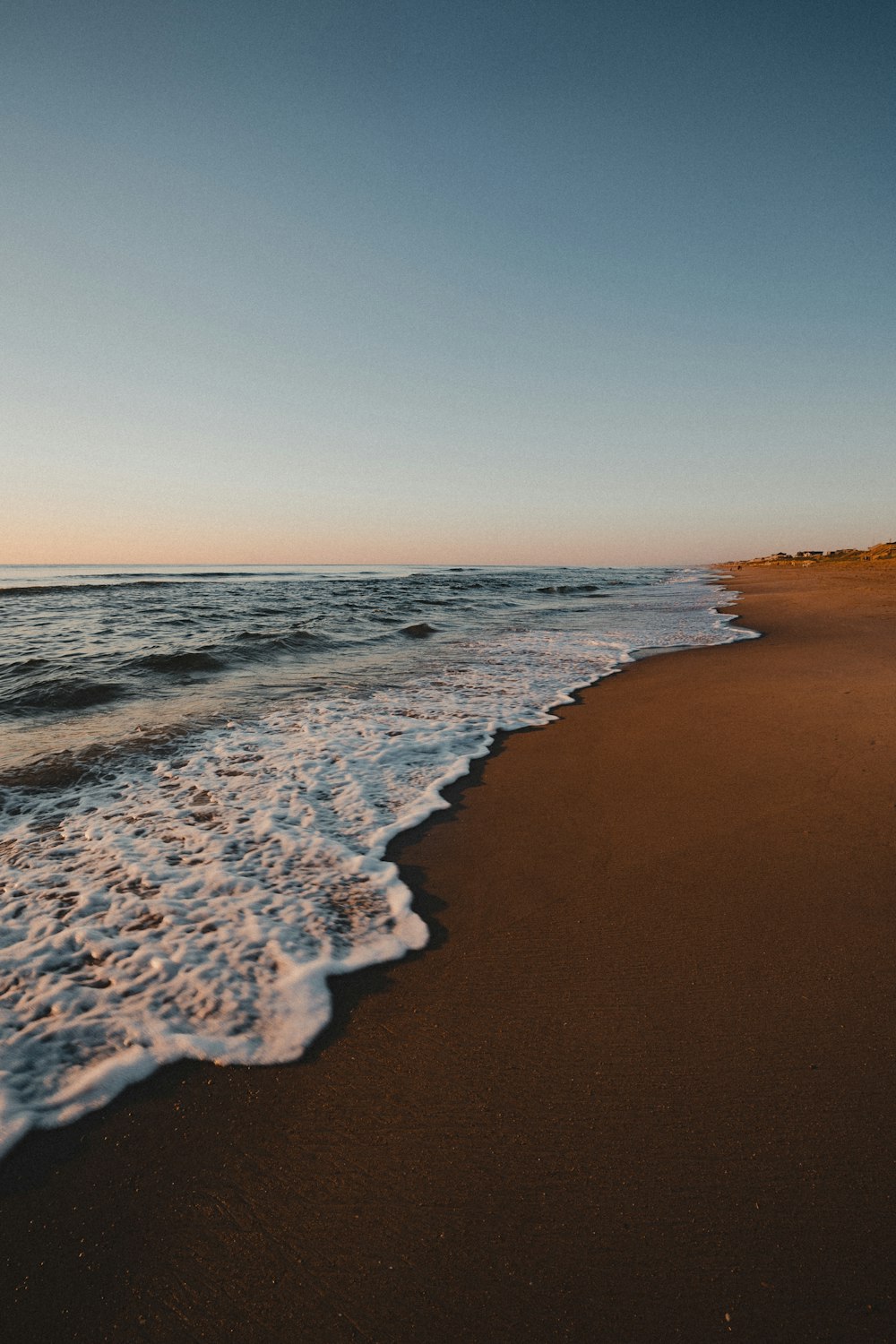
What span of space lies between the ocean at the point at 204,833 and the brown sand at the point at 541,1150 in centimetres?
26

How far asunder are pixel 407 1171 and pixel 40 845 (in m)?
3.47

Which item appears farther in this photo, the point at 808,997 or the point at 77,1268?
the point at 808,997

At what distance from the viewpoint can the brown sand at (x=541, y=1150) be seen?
61.4 inches

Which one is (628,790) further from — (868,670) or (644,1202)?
(868,670)

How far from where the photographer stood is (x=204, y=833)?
4281 mm

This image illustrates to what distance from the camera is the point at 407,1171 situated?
189 centimetres

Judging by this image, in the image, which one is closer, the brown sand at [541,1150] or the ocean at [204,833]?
the brown sand at [541,1150]

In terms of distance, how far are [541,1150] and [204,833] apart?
3115mm

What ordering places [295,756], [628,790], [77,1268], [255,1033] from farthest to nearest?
1. [295,756]
2. [628,790]
3. [255,1033]
4. [77,1268]

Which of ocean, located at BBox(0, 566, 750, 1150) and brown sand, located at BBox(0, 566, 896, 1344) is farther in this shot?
ocean, located at BBox(0, 566, 750, 1150)

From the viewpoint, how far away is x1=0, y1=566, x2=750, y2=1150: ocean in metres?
2.52

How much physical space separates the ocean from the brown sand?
0.84ft

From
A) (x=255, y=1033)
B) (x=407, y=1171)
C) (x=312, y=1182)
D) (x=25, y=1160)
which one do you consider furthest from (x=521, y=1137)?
(x=25, y=1160)

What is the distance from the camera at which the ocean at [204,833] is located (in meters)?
2.52
